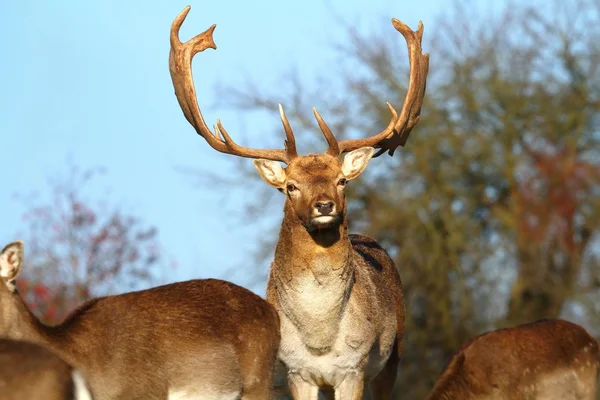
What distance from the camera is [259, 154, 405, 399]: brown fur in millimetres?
9734

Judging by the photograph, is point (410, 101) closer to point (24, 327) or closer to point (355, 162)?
point (355, 162)

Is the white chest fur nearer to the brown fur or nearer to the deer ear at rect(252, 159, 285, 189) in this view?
the brown fur

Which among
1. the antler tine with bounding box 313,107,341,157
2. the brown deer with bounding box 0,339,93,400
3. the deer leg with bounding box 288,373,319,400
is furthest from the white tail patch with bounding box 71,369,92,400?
the antler tine with bounding box 313,107,341,157

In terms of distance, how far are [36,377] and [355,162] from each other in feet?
14.0

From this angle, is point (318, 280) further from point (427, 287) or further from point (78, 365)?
point (427, 287)

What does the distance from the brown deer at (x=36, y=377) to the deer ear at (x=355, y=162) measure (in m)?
3.94

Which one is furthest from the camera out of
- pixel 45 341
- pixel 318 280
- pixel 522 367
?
pixel 522 367

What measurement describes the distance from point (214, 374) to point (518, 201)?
16.2 metres

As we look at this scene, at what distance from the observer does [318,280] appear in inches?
387

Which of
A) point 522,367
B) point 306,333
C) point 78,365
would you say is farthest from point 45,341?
point 522,367

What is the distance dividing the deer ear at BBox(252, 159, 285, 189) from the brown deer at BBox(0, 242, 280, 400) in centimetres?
89

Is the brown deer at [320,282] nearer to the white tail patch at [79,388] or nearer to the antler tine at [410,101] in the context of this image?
the antler tine at [410,101]

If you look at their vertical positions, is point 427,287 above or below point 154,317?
below

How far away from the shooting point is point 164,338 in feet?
29.7
